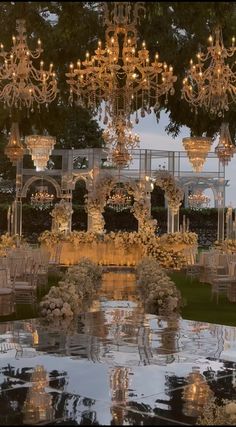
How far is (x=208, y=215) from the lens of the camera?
113ft

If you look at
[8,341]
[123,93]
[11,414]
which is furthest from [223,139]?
[11,414]

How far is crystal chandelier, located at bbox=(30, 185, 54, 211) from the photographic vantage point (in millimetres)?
31719

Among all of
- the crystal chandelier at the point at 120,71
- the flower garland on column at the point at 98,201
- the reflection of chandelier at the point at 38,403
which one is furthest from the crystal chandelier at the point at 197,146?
the reflection of chandelier at the point at 38,403

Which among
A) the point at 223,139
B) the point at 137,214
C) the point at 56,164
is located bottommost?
the point at 137,214

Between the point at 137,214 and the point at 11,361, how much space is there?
47.0ft

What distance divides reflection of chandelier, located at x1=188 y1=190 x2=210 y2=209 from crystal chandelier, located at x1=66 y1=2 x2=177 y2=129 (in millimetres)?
20328

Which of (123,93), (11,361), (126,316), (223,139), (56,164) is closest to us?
(11,361)

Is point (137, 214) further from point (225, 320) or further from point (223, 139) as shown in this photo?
point (225, 320)

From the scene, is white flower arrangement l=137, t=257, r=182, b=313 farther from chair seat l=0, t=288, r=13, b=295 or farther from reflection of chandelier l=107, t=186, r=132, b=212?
reflection of chandelier l=107, t=186, r=132, b=212

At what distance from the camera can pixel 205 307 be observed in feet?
37.4

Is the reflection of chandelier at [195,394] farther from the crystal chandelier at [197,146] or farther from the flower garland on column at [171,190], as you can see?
the flower garland on column at [171,190]

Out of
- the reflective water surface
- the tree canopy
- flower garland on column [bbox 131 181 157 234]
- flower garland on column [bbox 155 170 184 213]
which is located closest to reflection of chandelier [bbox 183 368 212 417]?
the reflective water surface

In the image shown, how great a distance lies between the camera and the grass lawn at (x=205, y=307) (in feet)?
33.2

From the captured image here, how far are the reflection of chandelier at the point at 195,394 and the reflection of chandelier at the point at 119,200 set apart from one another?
23961mm
